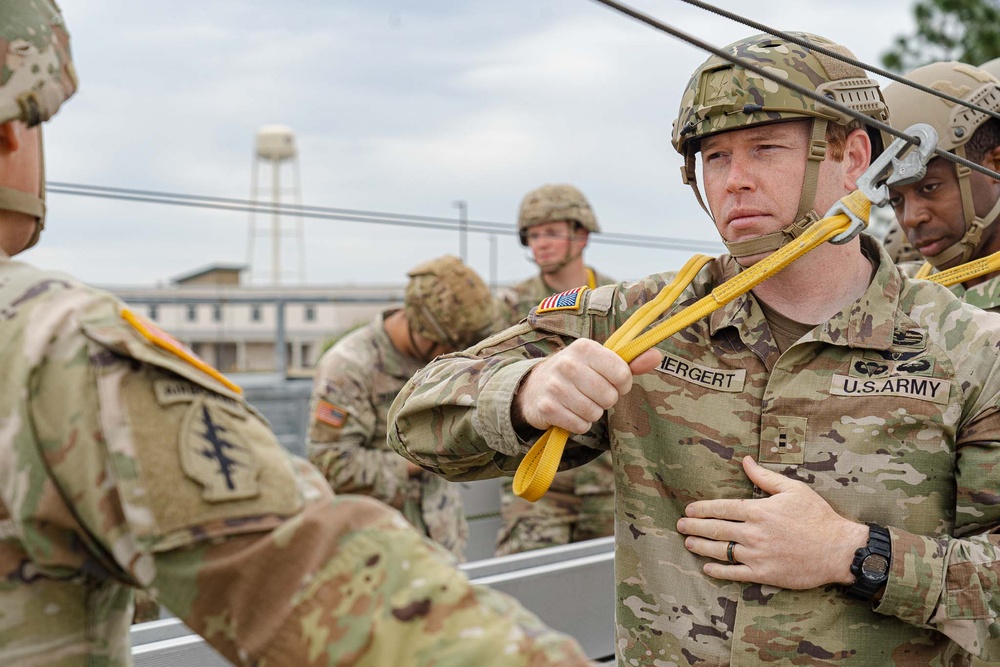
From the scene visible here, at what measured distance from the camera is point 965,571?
1.77 meters

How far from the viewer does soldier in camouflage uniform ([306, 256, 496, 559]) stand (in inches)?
167

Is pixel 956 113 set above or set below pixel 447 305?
above

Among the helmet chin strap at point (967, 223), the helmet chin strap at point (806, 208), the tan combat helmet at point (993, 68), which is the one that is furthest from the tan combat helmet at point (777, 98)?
the tan combat helmet at point (993, 68)


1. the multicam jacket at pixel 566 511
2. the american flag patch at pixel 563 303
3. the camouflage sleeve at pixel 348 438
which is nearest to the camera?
the american flag patch at pixel 563 303

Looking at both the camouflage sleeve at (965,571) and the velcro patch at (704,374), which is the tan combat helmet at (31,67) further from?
the camouflage sleeve at (965,571)

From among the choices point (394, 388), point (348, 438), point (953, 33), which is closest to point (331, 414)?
point (348, 438)

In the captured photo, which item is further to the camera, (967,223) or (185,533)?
(967,223)

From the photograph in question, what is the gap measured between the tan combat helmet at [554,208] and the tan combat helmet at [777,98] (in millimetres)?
4157

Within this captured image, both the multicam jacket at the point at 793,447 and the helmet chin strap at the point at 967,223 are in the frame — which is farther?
the helmet chin strap at the point at 967,223

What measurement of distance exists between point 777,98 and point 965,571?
39.4 inches

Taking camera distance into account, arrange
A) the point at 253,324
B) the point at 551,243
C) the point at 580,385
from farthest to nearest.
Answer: the point at 253,324 < the point at 551,243 < the point at 580,385

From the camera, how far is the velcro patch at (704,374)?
200cm

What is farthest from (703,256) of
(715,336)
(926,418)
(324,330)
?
(324,330)

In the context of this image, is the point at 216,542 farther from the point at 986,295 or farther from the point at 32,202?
the point at 986,295
